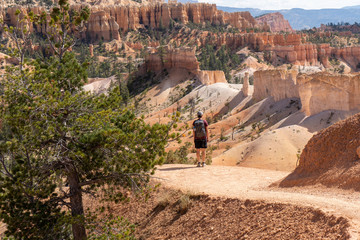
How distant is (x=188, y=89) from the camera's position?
187 ft

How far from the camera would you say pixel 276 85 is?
119 ft

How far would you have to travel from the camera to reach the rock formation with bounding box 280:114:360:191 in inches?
361

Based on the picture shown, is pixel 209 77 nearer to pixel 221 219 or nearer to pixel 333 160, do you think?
pixel 333 160

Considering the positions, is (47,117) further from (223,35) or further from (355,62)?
(355,62)

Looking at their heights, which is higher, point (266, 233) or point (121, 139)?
point (121, 139)

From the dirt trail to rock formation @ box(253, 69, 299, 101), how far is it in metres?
22.5

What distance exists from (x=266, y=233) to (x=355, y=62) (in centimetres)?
9567

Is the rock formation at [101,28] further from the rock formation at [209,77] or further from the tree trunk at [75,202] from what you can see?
the tree trunk at [75,202]

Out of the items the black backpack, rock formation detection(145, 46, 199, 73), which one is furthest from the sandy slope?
rock formation detection(145, 46, 199, 73)

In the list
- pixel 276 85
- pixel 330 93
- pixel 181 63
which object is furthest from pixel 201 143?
pixel 181 63

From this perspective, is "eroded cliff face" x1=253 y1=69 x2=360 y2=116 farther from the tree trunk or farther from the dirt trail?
the tree trunk

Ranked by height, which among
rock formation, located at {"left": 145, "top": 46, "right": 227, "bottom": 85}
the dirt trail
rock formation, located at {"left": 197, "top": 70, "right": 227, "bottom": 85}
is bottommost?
rock formation, located at {"left": 197, "top": 70, "right": 227, "bottom": 85}

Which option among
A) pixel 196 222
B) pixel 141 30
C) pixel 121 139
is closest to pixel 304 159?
pixel 196 222

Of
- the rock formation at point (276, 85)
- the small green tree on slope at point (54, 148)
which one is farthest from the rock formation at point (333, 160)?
the rock formation at point (276, 85)
